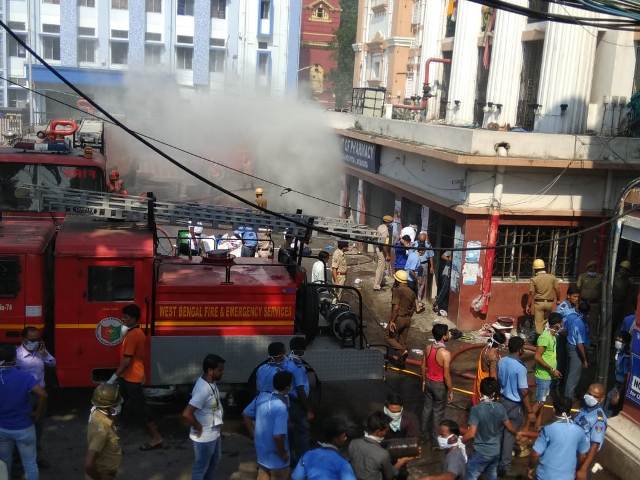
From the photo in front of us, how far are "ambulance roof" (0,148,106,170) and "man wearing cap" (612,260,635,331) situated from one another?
28.4ft

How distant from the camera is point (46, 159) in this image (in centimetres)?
1142

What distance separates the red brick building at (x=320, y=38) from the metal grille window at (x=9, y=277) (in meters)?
56.4

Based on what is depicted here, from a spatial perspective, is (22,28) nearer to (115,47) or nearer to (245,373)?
(115,47)

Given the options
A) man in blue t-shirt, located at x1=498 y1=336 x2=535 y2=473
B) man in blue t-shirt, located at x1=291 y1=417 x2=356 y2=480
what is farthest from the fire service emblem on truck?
man in blue t-shirt, located at x1=498 y1=336 x2=535 y2=473

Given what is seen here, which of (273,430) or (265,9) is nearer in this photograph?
(273,430)

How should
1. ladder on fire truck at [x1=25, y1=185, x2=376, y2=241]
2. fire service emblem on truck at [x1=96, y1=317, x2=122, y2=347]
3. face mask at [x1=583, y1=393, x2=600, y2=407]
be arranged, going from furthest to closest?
ladder on fire truck at [x1=25, y1=185, x2=376, y2=241] → fire service emblem on truck at [x1=96, y1=317, x2=122, y2=347] → face mask at [x1=583, y1=393, x2=600, y2=407]

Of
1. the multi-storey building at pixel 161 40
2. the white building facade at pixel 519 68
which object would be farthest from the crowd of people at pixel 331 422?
the multi-storey building at pixel 161 40

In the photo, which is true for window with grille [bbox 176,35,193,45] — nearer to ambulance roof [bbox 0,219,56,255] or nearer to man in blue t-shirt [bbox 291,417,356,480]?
ambulance roof [bbox 0,219,56,255]

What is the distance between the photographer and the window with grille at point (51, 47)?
50.2m

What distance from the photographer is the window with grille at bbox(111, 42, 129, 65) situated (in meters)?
50.9

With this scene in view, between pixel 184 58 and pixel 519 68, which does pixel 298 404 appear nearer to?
pixel 519 68

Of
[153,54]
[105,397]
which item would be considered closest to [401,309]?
[105,397]

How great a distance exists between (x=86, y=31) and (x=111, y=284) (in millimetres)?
47072

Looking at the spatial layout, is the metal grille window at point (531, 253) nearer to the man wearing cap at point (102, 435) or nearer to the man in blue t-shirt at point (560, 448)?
the man in blue t-shirt at point (560, 448)
